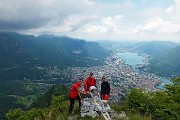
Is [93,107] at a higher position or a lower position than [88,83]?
lower

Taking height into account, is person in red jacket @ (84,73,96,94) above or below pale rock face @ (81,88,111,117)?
above

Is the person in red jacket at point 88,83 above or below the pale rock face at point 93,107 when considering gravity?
above

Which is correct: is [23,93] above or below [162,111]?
below

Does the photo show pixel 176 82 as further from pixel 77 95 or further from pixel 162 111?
pixel 77 95

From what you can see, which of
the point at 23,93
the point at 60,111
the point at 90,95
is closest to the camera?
the point at 90,95

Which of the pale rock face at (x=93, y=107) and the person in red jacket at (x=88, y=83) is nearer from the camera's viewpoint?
the pale rock face at (x=93, y=107)

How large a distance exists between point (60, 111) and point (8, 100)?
160 meters

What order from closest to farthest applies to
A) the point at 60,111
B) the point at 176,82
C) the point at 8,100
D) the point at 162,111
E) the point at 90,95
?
1. the point at 162,111
2. the point at 90,95
3. the point at 60,111
4. the point at 176,82
5. the point at 8,100

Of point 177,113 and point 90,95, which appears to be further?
point 90,95

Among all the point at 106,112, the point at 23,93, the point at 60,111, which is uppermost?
the point at 106,112

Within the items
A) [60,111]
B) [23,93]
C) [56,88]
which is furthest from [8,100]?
[60,111]

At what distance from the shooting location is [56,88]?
100 m

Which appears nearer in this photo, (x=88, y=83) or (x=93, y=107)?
(x=93, y=107)

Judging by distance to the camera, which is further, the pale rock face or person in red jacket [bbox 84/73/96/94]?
person in red jacket [bbox 84/73/96/94]
